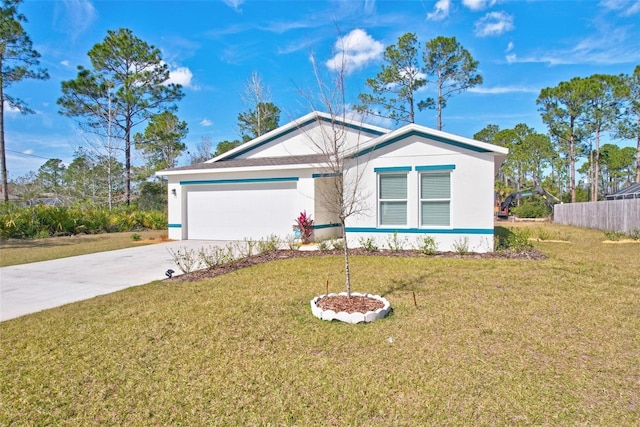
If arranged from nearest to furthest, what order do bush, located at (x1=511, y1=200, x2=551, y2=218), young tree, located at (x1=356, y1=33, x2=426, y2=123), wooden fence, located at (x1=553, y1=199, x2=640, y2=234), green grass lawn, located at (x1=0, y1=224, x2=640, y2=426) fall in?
green grass lawn, located at (x1=0, y1=224, x2=640, y2=426), wooden fence, located at (x1=553, y1=199, x2=640, y2=234), young tree, located at (x1=356, y1=33, x2=426, y2=123), bush, located at (x1=511, y1=200, x2=551, y2=218)

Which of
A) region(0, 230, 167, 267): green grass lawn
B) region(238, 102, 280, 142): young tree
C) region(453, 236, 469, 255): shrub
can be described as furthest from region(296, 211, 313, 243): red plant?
region(238, 102, 280, 142): young tree

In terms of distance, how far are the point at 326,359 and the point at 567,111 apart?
36.7 metres

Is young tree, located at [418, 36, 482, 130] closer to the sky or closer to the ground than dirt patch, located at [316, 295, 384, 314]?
closer to the sky

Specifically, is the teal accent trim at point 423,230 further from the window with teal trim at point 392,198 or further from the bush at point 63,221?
the bush at point 63,221

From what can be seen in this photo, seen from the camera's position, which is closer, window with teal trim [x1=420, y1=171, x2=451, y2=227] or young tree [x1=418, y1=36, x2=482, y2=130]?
window with teal trim [x1=420, y1=171, x2=451, y2=227]

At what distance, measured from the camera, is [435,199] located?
988 centimetres

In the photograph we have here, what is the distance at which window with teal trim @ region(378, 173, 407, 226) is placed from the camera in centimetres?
1021

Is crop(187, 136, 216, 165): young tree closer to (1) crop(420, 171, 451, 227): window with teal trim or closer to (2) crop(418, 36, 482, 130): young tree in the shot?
(2) crop(418, 36, 482, 130): young tree

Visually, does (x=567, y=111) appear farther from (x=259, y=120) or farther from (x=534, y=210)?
(x=259, y=120)

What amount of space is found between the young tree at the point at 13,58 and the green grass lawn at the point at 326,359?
70.1 feet

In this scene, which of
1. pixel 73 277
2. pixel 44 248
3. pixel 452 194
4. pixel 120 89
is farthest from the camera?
pixel 120 89

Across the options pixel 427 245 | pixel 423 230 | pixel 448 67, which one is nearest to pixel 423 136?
pixel 423 230

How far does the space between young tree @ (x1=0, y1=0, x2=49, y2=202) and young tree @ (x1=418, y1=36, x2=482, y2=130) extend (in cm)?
2639

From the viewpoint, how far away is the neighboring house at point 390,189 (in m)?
9.50
